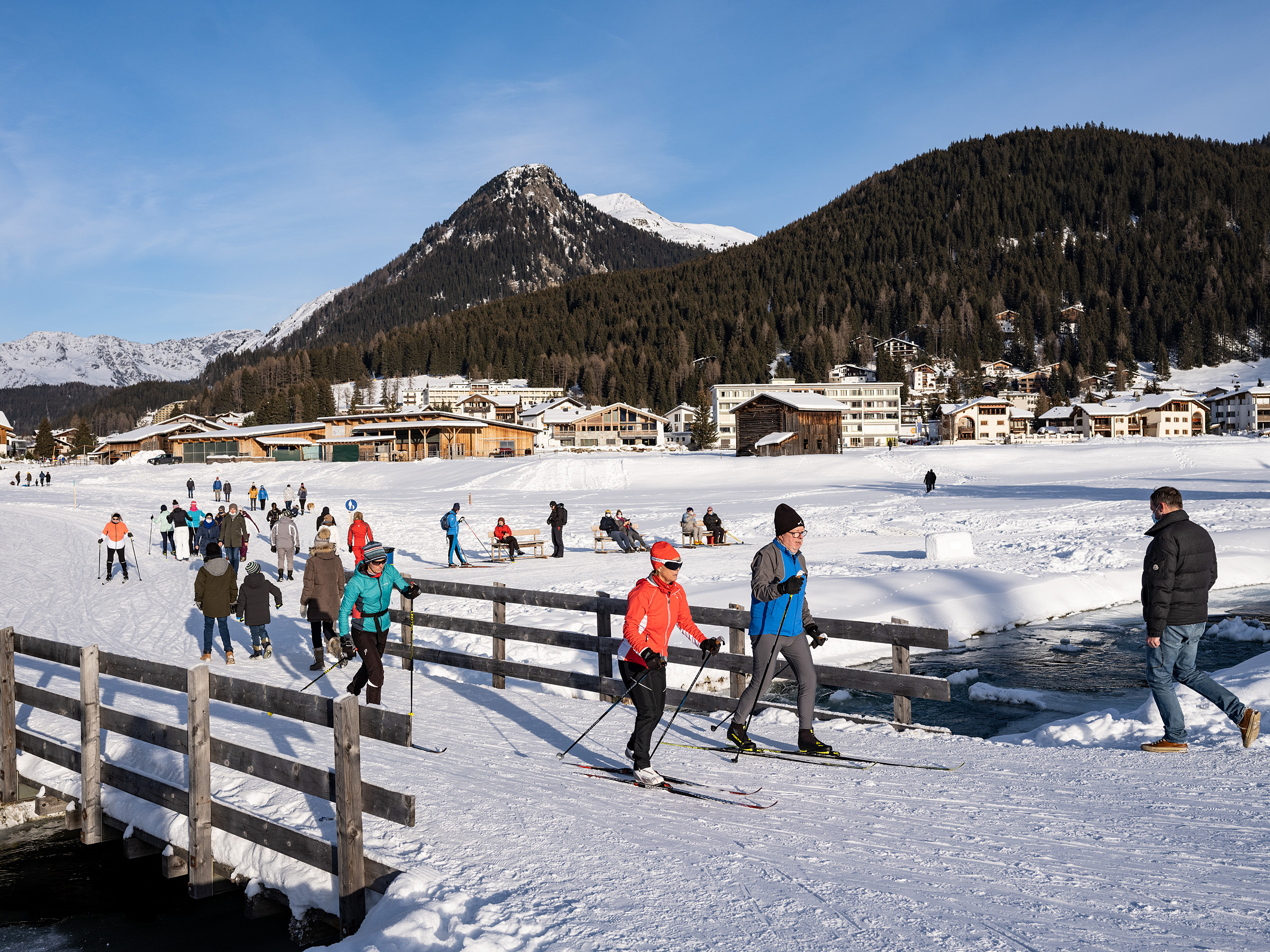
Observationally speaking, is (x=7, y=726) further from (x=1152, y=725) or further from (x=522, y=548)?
(x=522, y=548)

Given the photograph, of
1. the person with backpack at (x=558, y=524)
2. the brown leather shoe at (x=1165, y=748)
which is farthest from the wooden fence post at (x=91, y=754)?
the person with backpack at (x=558, y=524)

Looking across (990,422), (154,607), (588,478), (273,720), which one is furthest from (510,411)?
(273,720)

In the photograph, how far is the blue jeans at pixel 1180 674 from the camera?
6.25 meters

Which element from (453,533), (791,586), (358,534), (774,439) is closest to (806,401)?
(774,439)

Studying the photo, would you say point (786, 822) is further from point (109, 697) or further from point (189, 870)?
point (109, 697)

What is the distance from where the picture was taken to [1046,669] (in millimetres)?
11461

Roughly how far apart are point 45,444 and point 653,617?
140 metres

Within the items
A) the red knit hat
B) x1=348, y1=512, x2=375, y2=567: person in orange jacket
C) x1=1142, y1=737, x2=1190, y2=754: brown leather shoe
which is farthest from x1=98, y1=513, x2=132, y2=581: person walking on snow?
x1=1142, y1=737, x2=1190, y2=754: brown leather shoe

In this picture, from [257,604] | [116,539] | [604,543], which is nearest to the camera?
[257,604]

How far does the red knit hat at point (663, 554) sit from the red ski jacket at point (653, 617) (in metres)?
0.19

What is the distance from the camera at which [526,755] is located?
7113 mm

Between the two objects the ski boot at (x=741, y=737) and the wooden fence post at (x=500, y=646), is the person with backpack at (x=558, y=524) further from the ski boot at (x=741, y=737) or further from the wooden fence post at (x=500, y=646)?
the ski boot at (x=741, y=737)

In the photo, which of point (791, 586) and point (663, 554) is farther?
point (791, 586)

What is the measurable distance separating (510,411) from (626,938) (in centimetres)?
12669
